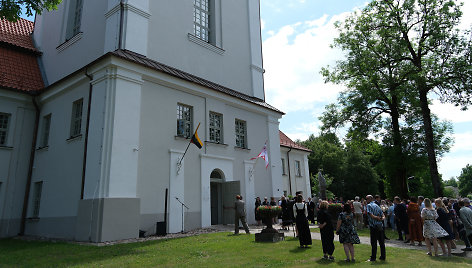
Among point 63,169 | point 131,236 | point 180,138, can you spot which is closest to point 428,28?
point 180,138

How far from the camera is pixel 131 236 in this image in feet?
41.9

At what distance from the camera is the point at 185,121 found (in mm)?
16547

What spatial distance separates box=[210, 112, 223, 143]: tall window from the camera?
706 inches

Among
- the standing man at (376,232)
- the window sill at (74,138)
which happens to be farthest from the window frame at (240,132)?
the standing man at (376,232)

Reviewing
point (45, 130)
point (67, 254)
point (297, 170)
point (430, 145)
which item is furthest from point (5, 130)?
point (297, 170)

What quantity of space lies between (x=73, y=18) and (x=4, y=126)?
7.33 metres

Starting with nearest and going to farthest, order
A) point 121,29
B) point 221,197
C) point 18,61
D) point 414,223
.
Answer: point 414,223 → point 121,29 → point 221,197 → point 18,61

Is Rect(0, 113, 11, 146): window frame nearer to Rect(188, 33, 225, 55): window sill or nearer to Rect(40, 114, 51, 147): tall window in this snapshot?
Rect(40, 114, 51, 147): tall window

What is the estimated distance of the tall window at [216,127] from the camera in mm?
17922

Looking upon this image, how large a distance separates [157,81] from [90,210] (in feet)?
21.0

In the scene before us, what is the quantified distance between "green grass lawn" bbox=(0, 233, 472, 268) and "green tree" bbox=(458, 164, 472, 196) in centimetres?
11779

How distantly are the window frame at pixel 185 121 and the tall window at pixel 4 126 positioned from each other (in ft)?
30.0

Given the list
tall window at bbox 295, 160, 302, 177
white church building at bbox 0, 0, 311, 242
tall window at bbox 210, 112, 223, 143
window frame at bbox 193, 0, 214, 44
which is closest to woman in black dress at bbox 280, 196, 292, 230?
white church building at bbox 0, 0, 311, 242

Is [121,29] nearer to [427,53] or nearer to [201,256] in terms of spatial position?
[201,256]
